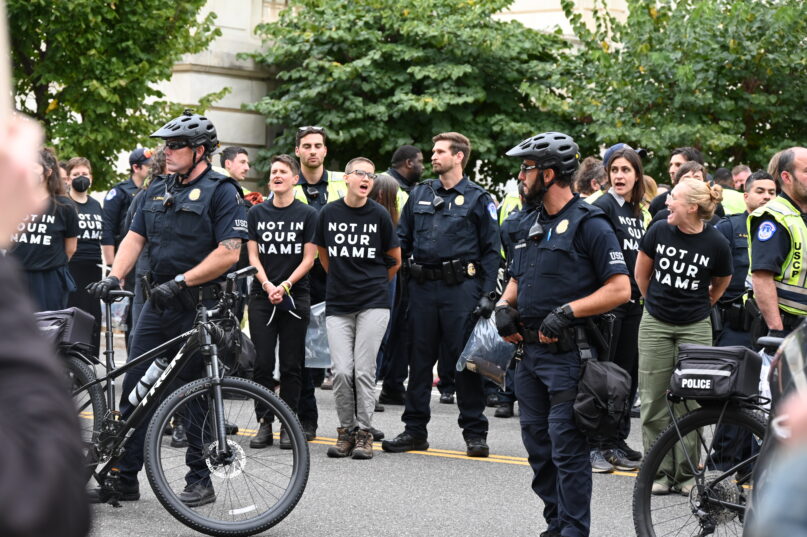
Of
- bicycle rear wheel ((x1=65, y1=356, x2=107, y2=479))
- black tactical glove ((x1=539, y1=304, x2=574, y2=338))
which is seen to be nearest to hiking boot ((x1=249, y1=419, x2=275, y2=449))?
bicycle rear wheel ((x1=65, y1=356, x2=107, y2=479))

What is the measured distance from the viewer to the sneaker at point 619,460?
8445mm

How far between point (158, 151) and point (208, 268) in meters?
3.30

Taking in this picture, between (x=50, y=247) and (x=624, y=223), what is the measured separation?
14.6 feet

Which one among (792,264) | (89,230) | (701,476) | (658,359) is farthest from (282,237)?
(701,476)

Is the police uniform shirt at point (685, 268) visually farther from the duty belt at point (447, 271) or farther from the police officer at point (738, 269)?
the duty belt at point (447, 271)

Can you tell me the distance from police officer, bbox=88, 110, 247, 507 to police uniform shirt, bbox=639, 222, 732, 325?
256 centimetres

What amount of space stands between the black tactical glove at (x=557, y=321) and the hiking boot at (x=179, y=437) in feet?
6.41

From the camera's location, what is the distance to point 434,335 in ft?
29.2

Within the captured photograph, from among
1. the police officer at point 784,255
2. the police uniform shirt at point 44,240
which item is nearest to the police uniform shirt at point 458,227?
the police officer at point 784,255

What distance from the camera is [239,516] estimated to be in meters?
6.16

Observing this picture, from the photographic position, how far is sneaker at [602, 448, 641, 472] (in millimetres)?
8445

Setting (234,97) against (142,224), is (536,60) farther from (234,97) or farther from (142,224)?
(142,224)

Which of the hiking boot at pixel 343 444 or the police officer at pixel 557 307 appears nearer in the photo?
the police officer at pixel 557 307

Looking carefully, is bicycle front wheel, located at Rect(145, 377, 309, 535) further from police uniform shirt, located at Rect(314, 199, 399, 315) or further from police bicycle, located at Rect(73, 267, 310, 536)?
police uniform shirt, located at Rect(314, 199, 399, 315)
